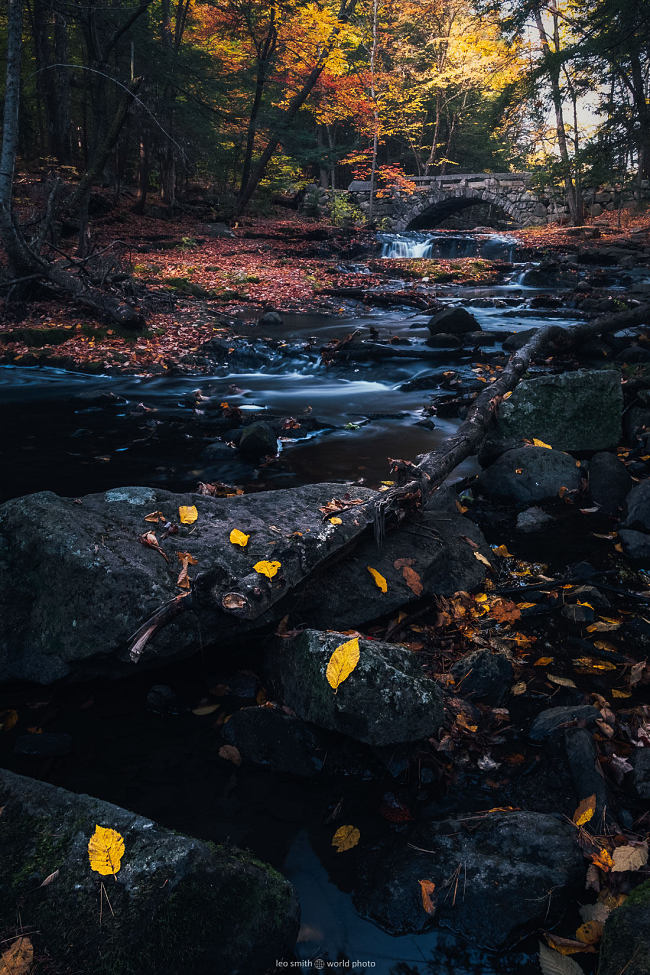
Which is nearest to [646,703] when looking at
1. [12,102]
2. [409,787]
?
[409,787]

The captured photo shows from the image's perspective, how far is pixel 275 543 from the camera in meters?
3.50

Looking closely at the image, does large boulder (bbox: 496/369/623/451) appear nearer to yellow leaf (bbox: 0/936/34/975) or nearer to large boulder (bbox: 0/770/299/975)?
large boulder (bbox: 0/770/299/975)

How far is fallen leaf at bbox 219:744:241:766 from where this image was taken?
2627 mm

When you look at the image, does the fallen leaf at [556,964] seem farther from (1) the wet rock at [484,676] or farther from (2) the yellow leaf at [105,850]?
(2) the yellow leaf at [105,850]

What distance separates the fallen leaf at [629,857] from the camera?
1995 millimetres

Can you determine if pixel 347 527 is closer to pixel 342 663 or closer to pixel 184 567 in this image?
pixel 184 567

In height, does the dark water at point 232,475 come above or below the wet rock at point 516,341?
A: below

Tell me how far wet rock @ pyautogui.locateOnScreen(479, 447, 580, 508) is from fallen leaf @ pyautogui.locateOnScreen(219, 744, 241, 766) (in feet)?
11.7

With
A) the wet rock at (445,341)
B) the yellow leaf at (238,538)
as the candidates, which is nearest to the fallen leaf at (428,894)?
the yellow leaf at (238,538)

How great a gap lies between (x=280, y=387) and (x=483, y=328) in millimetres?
5663

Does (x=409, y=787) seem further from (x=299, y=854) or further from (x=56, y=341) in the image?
(x=56, y=341)

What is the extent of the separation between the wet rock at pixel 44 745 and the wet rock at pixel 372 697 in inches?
42.6

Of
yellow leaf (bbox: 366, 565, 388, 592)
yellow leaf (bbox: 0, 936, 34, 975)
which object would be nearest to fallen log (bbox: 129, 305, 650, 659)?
yellow leaf (bbox: 366, 565, 388, 592)

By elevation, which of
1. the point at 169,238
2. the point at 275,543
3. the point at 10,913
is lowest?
the point at 10,913
